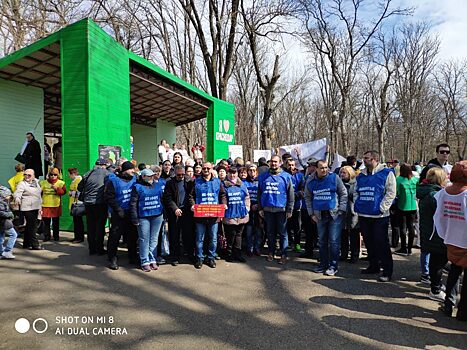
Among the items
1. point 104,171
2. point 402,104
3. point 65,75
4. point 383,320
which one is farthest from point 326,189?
point 402,104

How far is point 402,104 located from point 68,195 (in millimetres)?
36163

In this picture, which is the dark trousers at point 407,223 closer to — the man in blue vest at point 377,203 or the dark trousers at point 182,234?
the man in blue vest at point 377,203

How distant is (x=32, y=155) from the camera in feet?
33.2

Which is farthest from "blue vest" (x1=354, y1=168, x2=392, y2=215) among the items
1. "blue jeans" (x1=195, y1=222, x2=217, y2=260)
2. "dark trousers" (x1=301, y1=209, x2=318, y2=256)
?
"blue jeans" (x1=195, y1=222, x2=217, y2=260)

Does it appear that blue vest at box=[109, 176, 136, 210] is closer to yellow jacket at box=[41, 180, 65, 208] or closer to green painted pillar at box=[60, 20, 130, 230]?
yellow jacket at box=[41, 180, 65, 208]

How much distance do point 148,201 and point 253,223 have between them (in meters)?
2.23

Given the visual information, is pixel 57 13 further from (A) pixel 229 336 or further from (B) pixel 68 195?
(A) pixel 229 336

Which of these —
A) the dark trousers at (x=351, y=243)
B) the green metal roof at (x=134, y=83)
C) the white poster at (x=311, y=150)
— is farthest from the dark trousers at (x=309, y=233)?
the green metal roof at (x=134, y=83)

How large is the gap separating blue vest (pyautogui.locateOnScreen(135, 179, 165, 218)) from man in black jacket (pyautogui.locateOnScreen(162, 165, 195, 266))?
0.77 ft

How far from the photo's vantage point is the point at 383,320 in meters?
3.95

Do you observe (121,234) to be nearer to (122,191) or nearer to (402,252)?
(122,191)

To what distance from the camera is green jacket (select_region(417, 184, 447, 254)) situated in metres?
4.48

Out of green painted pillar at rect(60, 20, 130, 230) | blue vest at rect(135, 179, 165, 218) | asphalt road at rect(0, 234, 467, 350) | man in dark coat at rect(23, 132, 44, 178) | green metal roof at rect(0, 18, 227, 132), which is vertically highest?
green metal roof at rect(0, 18, 227, 132)

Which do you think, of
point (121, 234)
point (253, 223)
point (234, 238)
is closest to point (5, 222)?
point (121, 234)
